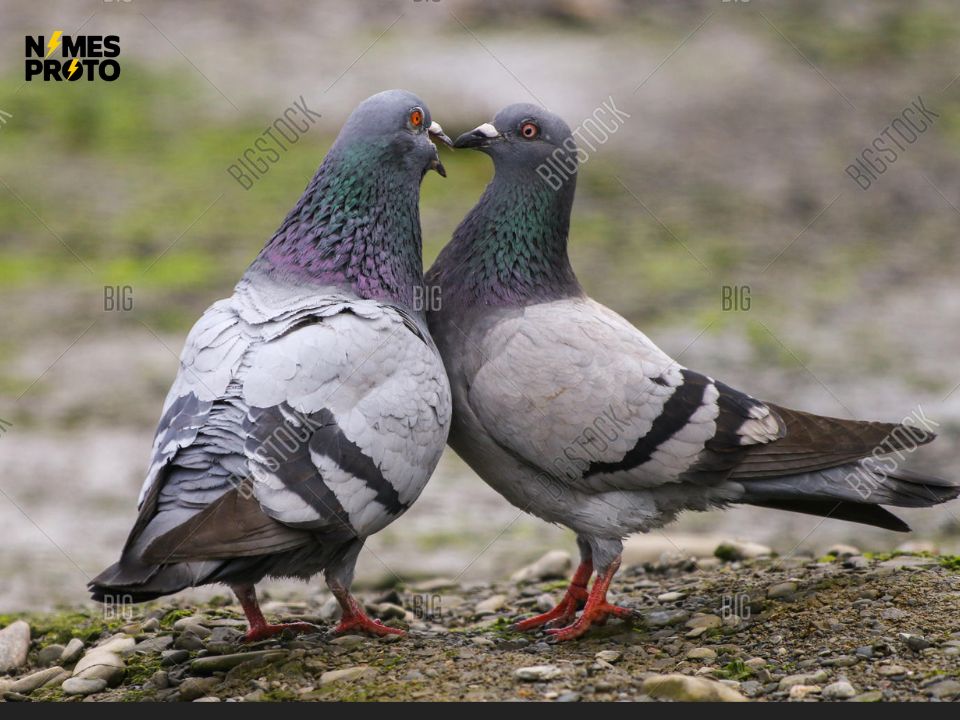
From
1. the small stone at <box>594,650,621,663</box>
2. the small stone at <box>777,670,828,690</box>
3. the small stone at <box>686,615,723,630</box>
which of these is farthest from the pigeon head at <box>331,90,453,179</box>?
the small stone at <box>777,670,828,690</box>

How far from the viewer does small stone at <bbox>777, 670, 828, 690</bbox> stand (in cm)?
586

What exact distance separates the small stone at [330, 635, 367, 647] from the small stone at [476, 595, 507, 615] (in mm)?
1538

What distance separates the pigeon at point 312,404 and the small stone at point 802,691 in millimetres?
2097

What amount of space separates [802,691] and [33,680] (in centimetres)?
395

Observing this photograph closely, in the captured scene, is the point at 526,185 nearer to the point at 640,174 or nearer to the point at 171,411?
the point at 171,411

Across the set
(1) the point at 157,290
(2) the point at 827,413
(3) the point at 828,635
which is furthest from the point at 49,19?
(3) the point at 828,635

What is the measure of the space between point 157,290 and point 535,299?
783 centimetres

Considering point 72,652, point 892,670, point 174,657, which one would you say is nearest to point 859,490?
point 892,670

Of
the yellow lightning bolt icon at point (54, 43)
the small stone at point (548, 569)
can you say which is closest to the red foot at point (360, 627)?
the small stone at point (548, 569)

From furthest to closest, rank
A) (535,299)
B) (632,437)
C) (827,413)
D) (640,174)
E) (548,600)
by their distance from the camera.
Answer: (640,174)
(827,413)
(548,600)
(535,299)
(632,437)

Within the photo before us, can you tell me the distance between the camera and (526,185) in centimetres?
741

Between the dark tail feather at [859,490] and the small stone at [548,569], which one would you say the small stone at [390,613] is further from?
the dark tail feather at [859,490]

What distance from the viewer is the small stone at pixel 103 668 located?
650 cm

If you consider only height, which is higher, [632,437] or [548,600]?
[632,437]
